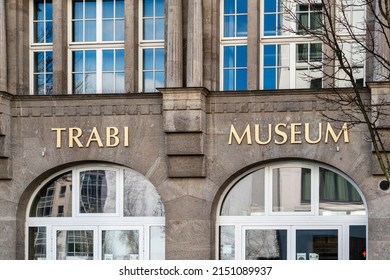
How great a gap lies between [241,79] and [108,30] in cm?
325

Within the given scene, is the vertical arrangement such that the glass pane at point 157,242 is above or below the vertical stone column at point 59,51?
below

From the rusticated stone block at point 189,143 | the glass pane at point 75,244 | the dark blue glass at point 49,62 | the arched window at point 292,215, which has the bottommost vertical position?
the glass pane at point 75,244

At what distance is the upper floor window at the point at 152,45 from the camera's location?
1789 centimetres

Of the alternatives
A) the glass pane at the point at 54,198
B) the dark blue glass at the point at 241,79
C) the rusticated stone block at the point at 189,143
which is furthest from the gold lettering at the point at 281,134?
the glass pane at the point at 54,198

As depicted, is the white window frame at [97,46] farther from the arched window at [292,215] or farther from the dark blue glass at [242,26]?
the arched window at [292,215]

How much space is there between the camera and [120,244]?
1814 cm

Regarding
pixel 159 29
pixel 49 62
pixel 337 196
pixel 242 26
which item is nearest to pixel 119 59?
pixel 159 29

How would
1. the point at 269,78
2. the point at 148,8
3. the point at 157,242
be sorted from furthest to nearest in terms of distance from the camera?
the point at 148,8, the point at 157,242, the point at 269,78

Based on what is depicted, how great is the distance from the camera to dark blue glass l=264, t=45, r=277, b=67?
1748 centimetres

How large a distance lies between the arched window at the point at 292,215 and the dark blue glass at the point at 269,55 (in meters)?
2.20

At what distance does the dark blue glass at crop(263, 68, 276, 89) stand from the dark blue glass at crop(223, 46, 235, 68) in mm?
750

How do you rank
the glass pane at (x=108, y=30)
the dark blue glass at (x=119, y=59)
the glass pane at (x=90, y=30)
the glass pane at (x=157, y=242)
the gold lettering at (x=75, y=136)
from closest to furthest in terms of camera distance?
the gold lettering at (x=75, y=136) < the glass pane at (x=157, y=242) < the dark blue glass at (x=119, y=59) < the glass pane at (x=108, y=30) < the glass pane at (x=90, y=30)

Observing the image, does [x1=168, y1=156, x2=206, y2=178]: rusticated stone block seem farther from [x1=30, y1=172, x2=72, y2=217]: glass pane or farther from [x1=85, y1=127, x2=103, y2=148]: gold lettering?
[x1=30, y1=172, x2=72, y2=217]: glass pane

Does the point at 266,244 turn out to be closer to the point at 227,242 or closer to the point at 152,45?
the point at 227,242
